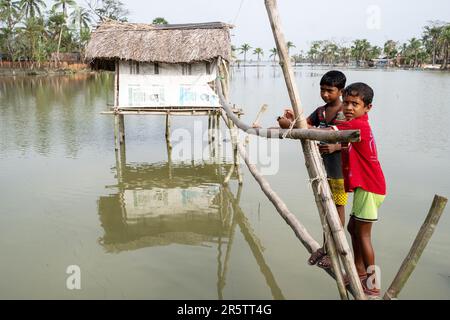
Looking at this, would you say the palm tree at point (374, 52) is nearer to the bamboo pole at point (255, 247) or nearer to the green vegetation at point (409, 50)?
the green vegetation at point (409, 50)

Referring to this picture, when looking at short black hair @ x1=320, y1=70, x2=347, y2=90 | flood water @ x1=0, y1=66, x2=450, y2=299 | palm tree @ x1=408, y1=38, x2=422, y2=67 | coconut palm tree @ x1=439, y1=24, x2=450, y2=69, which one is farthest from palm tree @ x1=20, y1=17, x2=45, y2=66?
palm tree @ x1=408, y1=38, x2=422, y2=67

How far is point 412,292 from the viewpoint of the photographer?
12.9 feet

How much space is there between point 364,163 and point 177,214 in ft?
12.9

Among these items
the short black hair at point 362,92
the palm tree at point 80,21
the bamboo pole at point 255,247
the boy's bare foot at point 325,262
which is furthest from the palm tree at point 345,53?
the boy's bare foot at point 325,262

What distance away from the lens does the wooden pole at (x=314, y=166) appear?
2.75 metres

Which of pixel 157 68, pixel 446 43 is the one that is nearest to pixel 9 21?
pixel 157 68

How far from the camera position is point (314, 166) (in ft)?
9.61

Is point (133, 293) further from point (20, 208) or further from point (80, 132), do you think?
point (80, 132)

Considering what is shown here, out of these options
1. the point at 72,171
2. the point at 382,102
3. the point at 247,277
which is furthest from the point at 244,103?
the point at 247,277

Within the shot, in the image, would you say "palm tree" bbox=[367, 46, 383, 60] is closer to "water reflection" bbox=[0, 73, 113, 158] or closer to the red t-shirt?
"water reflection" bbox=[0, 73, 113, 158]

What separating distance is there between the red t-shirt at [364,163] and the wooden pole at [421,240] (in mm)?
366

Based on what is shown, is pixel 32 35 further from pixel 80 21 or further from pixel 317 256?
pixel 317 256

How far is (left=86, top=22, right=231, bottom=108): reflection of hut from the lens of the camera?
10.5 metres

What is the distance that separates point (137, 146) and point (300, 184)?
5.45 meters
